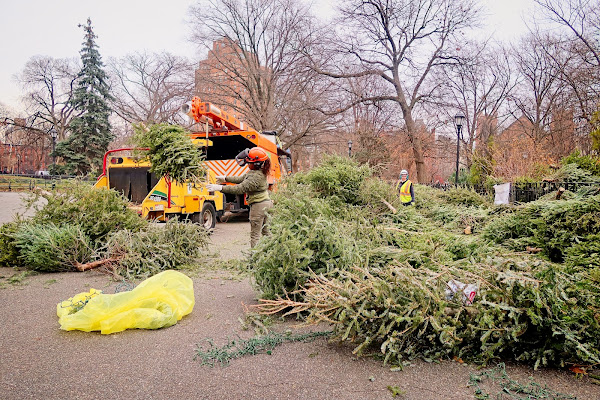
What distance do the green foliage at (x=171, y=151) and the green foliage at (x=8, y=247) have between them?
2.40 meters

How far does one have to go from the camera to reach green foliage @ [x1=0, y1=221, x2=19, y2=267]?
5969mm

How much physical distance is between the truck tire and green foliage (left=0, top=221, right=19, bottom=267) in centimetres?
423

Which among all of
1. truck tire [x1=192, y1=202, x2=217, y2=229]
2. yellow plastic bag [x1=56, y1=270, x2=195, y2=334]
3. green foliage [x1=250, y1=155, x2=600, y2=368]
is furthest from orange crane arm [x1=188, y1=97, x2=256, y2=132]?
yellow plastic bag [x1=56, y1=270, x2=195, y2=334]

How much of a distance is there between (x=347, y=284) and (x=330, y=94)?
942 inches

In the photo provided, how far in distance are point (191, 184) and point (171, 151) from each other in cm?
266

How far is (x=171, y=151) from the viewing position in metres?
7.00

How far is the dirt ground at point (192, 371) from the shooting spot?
259cm

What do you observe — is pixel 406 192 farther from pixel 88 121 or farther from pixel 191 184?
pixel 88 121

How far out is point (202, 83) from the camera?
26.6 m

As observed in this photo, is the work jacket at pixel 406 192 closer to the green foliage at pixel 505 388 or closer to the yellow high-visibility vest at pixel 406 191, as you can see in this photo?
the yellow high-visibility vest at pixel 406 191

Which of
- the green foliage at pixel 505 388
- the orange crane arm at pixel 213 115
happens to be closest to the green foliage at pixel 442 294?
the green foliage at pixel 505 388

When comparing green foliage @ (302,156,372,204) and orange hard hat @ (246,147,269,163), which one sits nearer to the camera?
orange hard hat @ (246,147,269,163)

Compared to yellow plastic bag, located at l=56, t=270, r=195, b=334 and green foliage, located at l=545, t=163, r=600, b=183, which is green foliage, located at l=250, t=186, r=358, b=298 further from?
green foliage, located at l=545, t=163, r=600, b=183

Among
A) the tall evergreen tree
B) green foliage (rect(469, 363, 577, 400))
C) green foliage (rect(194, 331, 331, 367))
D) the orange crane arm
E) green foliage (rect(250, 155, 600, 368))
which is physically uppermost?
the tall evergreen tree
